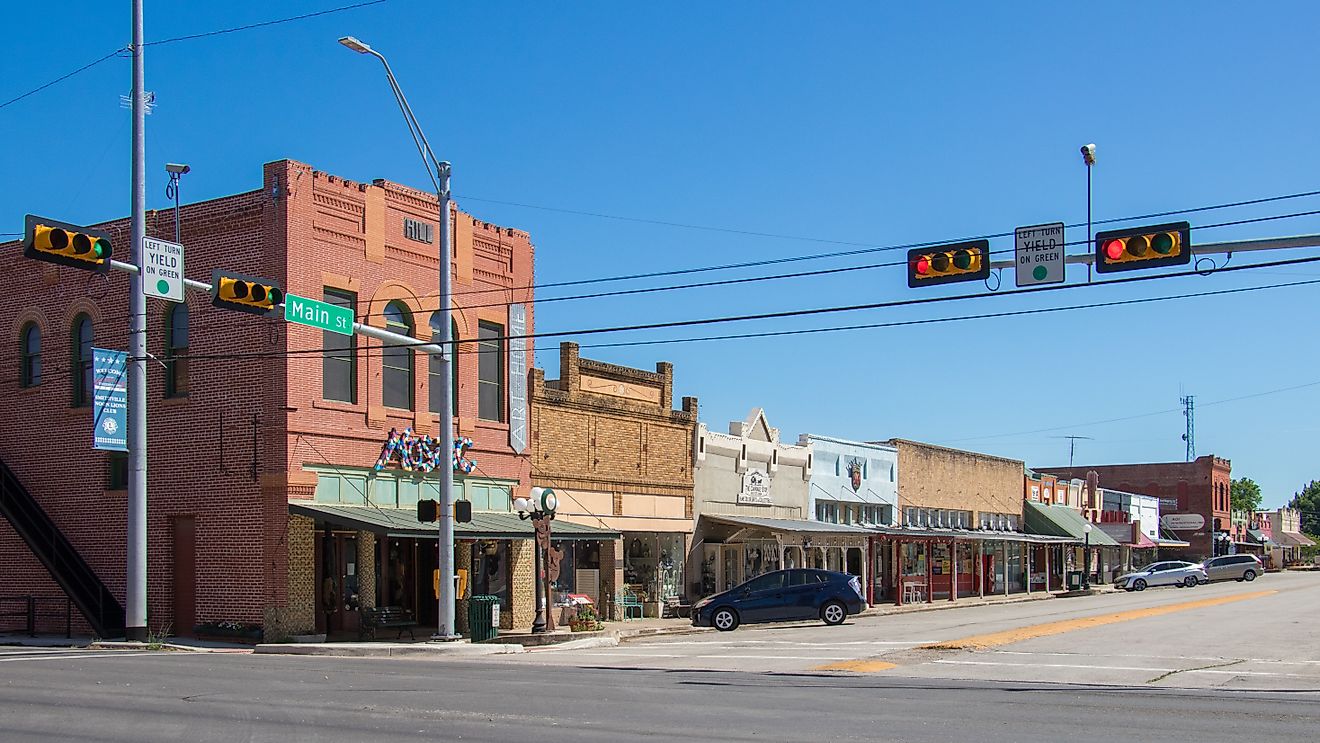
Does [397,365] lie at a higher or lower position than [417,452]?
higher

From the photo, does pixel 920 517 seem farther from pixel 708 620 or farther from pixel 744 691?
pixel 744 691

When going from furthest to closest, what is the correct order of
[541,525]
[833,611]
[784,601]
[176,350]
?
[833,611], [784,601], [176,350], [541,525]

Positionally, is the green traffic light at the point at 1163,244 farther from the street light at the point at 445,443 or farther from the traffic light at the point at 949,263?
the street light at the point at 445,443

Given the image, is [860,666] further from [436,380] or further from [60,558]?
[60,558]

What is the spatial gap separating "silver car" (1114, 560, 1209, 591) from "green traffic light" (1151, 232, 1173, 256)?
2098 inches

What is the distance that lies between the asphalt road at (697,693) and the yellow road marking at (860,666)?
0.05 metres

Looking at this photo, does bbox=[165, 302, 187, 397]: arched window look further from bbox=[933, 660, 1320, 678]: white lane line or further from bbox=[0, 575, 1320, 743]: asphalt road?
bbox=[933, 660, 1320, 678]: white lane line

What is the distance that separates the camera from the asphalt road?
500 inches

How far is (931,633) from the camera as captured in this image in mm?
29031

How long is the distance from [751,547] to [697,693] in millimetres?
25941

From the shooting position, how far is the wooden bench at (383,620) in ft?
90.1

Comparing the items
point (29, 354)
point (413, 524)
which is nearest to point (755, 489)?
point (413, 524)

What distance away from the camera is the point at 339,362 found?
28422 millimetres

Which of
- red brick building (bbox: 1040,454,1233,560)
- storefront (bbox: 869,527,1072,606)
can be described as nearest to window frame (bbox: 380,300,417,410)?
storefront (bbox: 869,527,1072,606)
